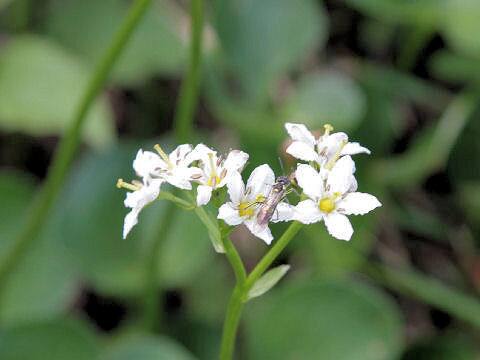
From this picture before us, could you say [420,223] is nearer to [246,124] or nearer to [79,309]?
[246,124]

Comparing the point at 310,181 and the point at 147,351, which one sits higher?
the point at 310,181

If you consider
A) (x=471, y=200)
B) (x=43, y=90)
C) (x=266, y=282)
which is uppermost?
Result: (x=266, y=282)

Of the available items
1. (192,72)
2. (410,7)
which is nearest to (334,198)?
(192,72)

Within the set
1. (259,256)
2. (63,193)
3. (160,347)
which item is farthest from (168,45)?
(160,347)

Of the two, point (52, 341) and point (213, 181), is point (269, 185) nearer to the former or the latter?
point (213, 181)

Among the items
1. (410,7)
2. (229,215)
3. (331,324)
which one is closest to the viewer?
(229,215)

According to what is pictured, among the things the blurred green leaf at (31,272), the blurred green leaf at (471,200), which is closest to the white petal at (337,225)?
the blurred green leaf at (31,272)
